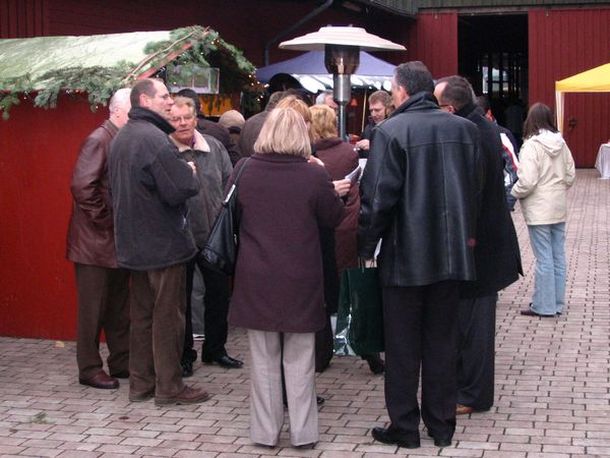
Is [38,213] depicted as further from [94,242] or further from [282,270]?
[282,270]

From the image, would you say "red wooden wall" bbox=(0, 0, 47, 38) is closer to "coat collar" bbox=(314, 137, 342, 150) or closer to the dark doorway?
"coat collar" bbox=(314, 137, 342, 150)

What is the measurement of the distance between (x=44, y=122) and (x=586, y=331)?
4.21 metres

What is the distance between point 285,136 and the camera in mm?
5480

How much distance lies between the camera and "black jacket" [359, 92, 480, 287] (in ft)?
17.7

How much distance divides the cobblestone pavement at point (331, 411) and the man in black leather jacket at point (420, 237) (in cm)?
25

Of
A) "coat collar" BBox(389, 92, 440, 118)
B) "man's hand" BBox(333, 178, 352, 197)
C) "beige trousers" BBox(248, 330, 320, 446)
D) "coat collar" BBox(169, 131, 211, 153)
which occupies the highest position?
"coat collar" BBox(389, 92, 440, 118)

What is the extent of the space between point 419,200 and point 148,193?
5.17 feet

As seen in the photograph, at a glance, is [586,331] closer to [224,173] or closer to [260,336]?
[224,173]

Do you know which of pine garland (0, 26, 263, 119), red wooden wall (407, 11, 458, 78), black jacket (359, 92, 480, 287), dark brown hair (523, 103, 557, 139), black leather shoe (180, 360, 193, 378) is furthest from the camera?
red wooden wall (407, 11, 458, 78)

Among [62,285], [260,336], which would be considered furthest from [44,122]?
[260,336]

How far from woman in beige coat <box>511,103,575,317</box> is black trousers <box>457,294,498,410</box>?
2756 millimetres

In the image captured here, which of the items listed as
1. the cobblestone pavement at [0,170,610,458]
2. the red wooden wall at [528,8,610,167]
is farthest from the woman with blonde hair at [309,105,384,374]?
the red wooden wall at [528,8,610,167]

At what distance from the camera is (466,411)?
6.21 m

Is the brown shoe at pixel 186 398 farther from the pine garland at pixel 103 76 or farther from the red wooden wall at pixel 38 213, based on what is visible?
the pine garland at pixel 103 76
